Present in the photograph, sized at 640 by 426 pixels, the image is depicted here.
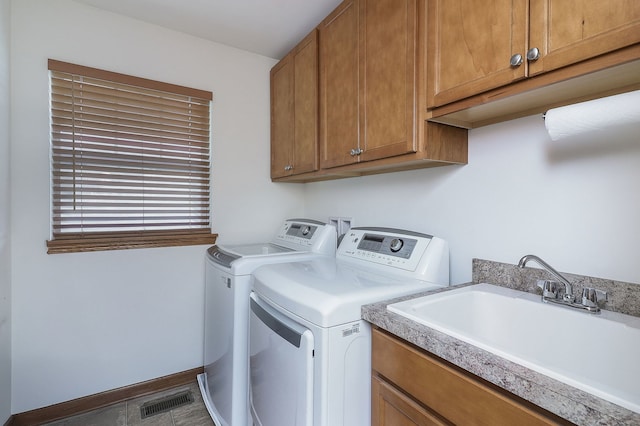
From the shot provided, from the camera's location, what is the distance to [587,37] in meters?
0.76

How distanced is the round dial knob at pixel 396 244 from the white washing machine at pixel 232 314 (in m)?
0.53

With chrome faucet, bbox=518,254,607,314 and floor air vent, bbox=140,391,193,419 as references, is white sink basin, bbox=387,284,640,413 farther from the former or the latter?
floor air vent, bbox=140,391,193,419

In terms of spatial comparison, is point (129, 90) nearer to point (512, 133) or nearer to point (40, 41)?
point (40, 41)

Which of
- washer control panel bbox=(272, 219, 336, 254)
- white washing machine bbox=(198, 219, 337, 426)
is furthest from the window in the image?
washer control panel bbox=(272, 219, 336, 254)

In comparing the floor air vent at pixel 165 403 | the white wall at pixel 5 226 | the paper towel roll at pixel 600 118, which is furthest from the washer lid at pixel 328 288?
the white wall at pixel 5 226

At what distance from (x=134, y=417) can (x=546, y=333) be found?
2.17 m

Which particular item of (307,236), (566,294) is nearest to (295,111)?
(307,236)

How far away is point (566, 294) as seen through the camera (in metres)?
1.00

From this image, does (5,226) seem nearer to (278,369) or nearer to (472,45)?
(278,369)

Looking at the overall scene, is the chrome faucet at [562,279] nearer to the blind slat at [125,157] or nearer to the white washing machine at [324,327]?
the white washing machine at [324,327]

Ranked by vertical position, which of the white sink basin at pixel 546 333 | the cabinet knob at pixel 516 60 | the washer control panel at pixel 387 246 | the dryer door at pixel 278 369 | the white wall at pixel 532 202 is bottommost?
the dryer door at pixel 278 369

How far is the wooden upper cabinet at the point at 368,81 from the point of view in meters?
1.24

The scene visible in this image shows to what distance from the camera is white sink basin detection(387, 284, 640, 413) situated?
657 millimetres

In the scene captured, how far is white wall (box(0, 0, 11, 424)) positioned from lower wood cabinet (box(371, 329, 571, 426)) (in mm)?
1907
